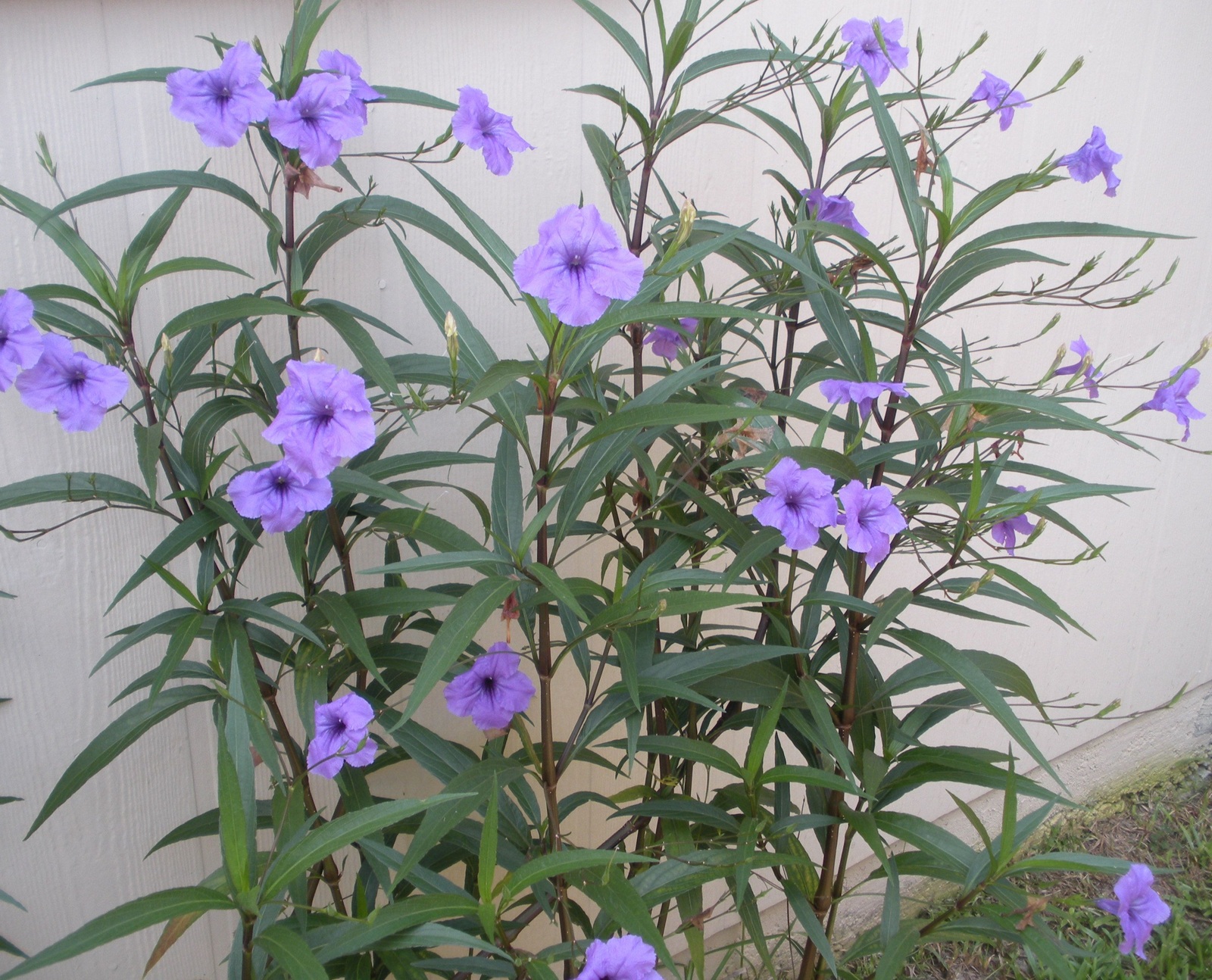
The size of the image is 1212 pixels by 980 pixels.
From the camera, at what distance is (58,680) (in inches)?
41.7

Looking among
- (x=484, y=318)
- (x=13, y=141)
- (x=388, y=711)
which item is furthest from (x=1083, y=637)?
(x=13, y=141)

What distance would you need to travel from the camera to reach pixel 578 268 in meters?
0.65

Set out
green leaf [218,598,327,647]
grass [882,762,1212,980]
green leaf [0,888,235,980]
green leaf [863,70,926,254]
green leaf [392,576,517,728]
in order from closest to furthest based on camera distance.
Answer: green leaf [0,888,235,980] → green leaf [392,576,517,728] → green leaf [218,598,327,647] → green leaf [863,70,926,254] → grass [882,762,1212,980]

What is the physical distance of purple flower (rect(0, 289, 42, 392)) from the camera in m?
0.67

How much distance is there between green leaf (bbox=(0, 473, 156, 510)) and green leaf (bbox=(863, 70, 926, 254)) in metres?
0.73

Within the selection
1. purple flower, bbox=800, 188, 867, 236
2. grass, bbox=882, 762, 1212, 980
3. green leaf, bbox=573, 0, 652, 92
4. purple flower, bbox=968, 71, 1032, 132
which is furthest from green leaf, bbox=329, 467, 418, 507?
grass, bbox=882, 762, 1212, 980

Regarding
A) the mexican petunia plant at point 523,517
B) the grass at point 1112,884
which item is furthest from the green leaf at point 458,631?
the grass at point 1112,884

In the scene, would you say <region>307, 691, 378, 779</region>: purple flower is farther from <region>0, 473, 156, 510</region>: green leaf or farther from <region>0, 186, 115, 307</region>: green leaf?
<region>0, 186, 115, 307</region>: green leaf

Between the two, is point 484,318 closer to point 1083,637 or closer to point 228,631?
point 228,631

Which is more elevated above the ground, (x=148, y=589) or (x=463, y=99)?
(x=463, y=99)

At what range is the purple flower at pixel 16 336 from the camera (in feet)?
2.20

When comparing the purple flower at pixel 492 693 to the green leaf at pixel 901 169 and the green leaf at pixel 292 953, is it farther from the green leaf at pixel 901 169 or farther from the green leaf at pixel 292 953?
the green leaf at pixel 901 169

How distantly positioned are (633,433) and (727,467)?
3.5 inches

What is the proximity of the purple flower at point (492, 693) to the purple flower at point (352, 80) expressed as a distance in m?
0.49
